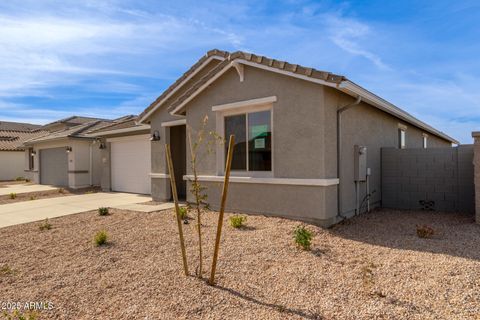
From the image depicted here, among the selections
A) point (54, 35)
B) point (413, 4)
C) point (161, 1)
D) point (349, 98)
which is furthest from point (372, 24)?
point (54, 35)

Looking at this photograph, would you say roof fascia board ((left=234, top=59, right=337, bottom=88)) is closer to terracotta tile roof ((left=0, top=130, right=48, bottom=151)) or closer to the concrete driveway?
the concrete driveway

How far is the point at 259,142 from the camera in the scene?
26.0 feet

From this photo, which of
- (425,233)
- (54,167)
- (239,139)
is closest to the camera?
(425,233)

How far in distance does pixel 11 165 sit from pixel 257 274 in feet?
100

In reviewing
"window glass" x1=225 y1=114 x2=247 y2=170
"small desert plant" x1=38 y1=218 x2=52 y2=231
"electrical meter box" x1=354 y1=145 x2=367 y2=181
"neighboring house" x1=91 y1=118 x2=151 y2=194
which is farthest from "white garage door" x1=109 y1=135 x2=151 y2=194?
"electrical meter box" x1=354 y1=145 x2=367 y2=181

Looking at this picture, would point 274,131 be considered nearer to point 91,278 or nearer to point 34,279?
point 91,278

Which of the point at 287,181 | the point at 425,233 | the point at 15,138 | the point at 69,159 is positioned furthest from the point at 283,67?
the point at 15,138

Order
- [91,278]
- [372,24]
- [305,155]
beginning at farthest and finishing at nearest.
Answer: [372,24], [305,155], [91,278]

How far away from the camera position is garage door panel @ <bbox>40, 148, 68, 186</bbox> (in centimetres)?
1859

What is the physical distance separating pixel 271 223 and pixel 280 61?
3780 mm

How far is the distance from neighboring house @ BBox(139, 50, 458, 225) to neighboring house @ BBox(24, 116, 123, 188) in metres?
10.5

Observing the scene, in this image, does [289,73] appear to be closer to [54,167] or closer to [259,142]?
[259,142]

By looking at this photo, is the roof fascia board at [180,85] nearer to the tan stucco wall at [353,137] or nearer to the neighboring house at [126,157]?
the neighboring house at [126,157]

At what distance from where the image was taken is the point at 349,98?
313 inches
